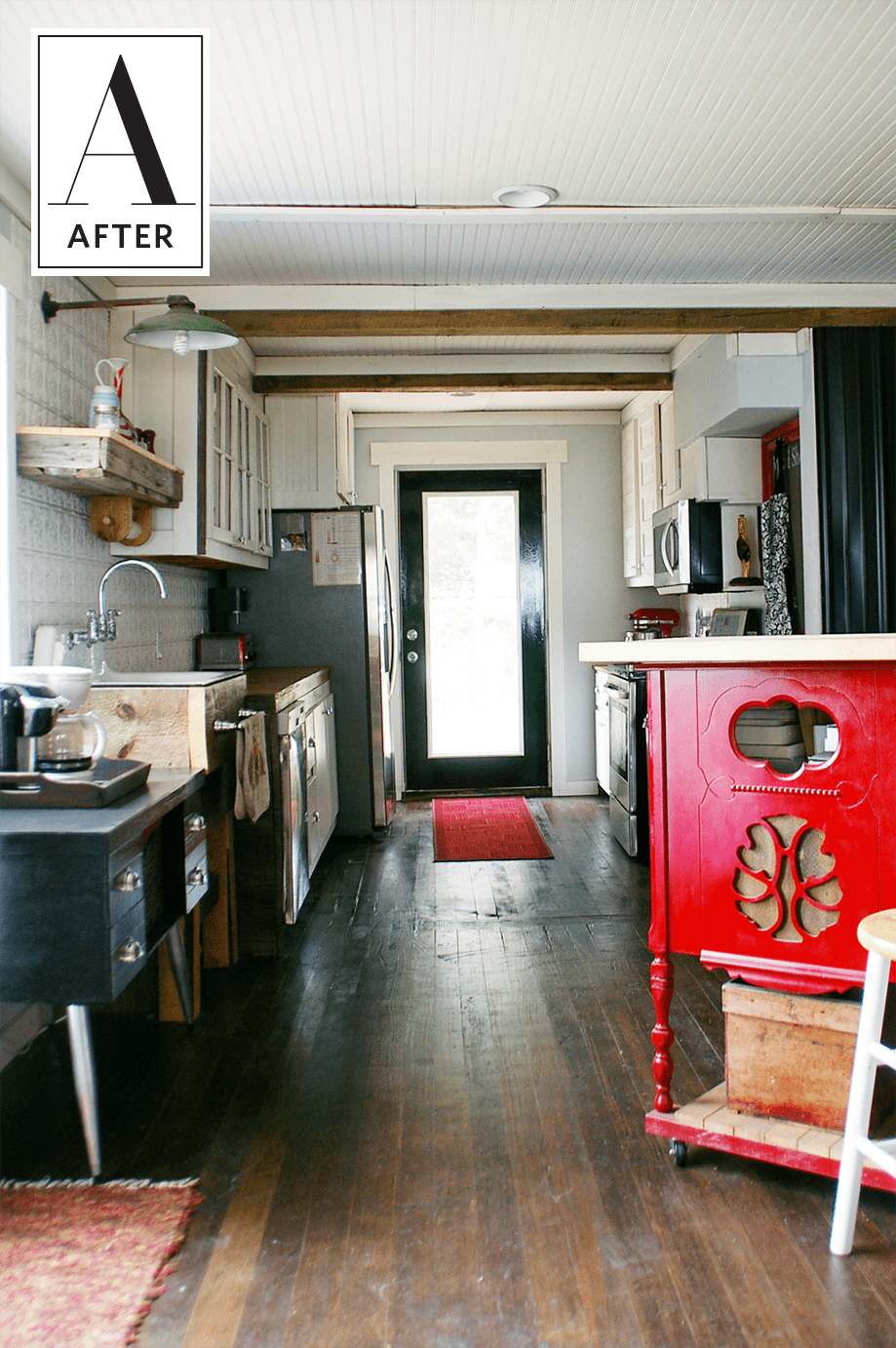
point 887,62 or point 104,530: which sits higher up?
point 887,62

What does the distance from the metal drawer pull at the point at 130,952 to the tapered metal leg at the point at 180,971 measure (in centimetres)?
51

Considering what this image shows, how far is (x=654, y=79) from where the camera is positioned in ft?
7.93

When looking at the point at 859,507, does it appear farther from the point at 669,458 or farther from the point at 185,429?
the point at 185,429

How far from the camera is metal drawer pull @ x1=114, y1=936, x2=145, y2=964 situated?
1993mm

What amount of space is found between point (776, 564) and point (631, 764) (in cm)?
112

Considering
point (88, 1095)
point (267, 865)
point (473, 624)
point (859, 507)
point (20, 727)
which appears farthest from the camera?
point (473, 624)

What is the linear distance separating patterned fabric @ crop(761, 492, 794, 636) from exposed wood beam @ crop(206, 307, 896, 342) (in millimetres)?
748

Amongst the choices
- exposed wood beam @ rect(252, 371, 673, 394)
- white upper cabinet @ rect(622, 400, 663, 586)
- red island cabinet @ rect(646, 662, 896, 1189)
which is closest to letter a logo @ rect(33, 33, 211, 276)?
red island cabinet @ rect(646, 662, 896, 1189)

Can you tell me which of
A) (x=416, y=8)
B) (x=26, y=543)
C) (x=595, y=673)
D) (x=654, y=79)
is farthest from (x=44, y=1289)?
(x=595, y=673)

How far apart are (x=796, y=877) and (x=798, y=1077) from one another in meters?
0.43

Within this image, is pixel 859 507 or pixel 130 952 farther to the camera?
pixel 859 507

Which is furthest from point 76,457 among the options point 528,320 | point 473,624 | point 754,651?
point 473,624

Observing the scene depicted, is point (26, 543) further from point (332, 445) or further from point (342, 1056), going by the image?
point (332, 445)

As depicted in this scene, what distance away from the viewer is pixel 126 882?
203 centimetres
